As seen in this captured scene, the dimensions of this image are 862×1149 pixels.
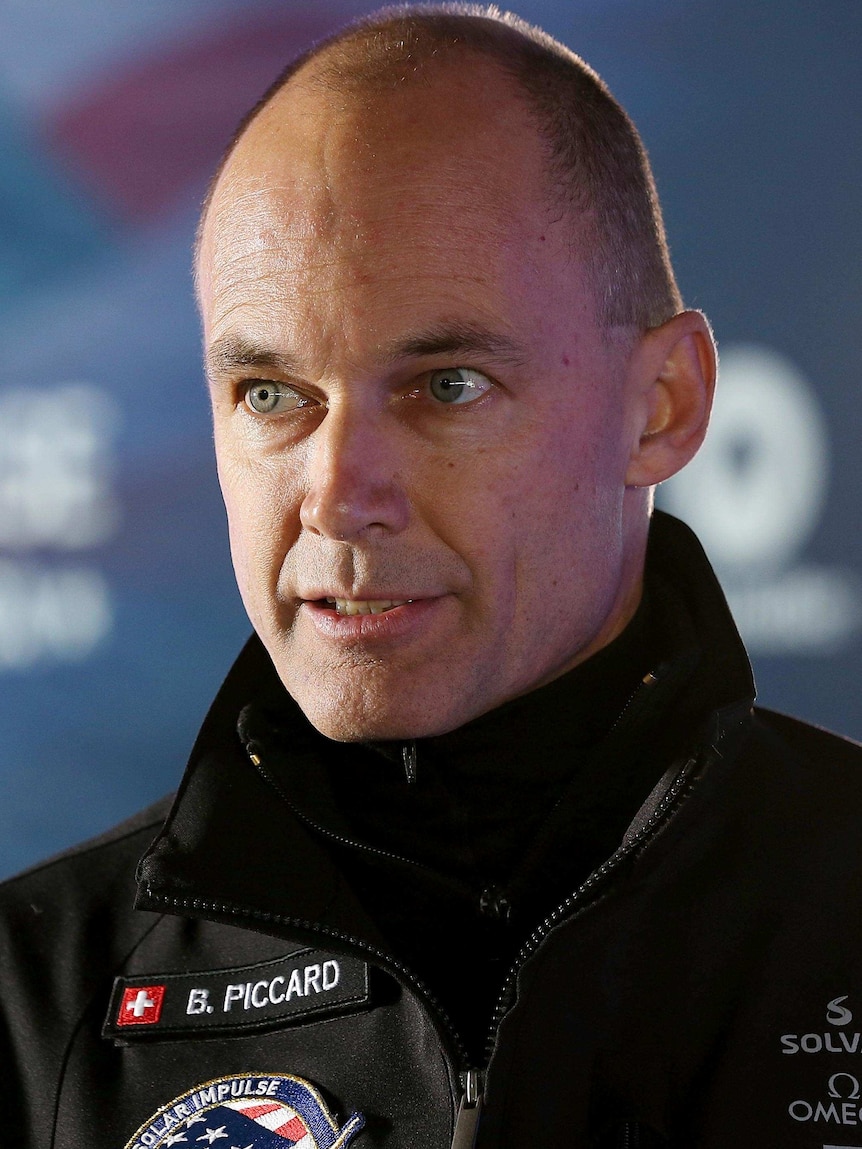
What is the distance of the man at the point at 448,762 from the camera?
3.36 feet

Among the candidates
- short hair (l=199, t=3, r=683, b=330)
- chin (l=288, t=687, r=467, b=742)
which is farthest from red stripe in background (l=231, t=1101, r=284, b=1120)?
short hair (l=199, t=3, r=683, b=330)

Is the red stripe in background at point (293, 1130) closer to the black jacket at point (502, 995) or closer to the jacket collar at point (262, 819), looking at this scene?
the black jacket at point (502, 995)

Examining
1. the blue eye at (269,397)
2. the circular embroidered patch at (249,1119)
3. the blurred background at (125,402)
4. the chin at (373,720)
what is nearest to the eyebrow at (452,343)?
the blue eye at (269,397)

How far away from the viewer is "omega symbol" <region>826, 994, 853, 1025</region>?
1021mm

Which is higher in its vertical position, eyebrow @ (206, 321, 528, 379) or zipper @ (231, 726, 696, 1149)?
eyebrow @ (206, 321, 528, 379)

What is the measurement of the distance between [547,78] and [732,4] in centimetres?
88

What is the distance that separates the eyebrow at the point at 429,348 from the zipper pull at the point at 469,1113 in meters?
0.58

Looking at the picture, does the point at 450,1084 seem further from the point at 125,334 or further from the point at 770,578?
the point at 125,334

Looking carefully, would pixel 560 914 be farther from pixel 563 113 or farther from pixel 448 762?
pixel 563 113

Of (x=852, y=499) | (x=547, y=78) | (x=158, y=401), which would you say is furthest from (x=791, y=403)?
(x=158, y=401)

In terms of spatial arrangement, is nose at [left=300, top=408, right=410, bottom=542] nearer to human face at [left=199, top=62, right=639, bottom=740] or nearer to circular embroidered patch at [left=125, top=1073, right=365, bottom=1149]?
human face at [left=199, top=62, right=639, bottom=740]

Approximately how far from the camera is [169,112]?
2166mm

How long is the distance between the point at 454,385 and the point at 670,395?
297 mm

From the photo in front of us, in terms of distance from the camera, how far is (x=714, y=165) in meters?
1.97
